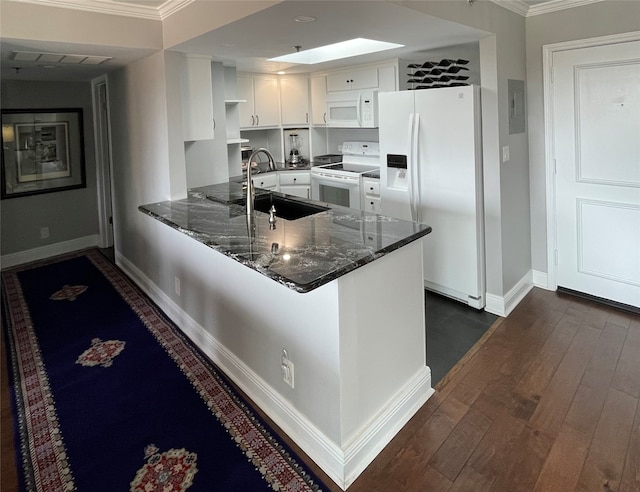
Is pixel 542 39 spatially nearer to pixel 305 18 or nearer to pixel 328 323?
pixel 305 18

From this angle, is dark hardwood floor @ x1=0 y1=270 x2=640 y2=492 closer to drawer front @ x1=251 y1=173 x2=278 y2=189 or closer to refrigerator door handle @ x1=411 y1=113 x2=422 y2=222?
refrigerator door handle @ x1=411 y1=113 x2=422 y2=222

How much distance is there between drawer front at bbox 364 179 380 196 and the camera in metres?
4.54

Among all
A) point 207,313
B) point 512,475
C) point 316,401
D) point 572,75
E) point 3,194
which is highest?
point 572,75

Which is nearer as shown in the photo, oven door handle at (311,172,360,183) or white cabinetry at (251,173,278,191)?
oven door handle at (311,172,360,183)

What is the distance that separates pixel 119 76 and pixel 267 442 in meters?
3.50

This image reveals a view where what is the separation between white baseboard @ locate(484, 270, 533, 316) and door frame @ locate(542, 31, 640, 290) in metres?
0.32

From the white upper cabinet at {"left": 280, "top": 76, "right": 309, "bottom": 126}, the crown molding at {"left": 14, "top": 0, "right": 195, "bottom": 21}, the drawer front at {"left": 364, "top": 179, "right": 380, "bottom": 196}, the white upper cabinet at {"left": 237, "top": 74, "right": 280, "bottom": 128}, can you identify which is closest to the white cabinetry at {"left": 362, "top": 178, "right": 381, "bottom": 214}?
the drawer front at {"left": 364, "top": 179, "right": 380, "bottom": 196}

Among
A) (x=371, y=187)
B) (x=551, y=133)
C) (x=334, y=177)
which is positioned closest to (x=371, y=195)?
(x=371, y=187)

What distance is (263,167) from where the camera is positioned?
18.3ft

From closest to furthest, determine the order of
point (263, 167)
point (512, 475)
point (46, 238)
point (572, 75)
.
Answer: point (512, 475)
point (572, 75)
point (46, 238)
point (263, 167)

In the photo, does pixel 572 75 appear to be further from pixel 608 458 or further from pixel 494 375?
pixel 608 458

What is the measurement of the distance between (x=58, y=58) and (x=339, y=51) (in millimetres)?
2480

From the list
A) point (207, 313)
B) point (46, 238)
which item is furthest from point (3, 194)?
point (207, 313)

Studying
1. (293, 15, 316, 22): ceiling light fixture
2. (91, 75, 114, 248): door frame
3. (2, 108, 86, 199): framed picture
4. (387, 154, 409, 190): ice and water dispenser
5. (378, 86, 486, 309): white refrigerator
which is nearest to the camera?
(293, 15, 316, 22): ceiling light fixture
